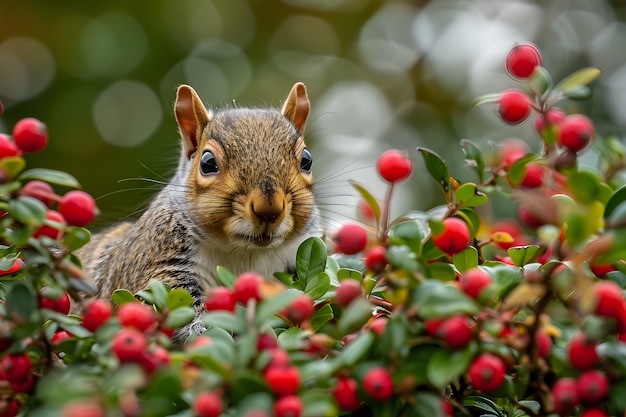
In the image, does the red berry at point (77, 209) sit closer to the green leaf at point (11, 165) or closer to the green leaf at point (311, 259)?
the green leaf at point (11, 165)

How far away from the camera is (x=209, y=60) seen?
3682 millimetres

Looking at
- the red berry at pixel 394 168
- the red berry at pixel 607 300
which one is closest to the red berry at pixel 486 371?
the red berry at pixel 607 300

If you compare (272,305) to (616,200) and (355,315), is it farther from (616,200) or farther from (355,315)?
(616,200)

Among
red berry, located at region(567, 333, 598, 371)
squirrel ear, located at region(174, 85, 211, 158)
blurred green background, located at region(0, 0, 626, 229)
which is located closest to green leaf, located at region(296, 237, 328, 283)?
red berry, located at region(567, 333, 598, 371)

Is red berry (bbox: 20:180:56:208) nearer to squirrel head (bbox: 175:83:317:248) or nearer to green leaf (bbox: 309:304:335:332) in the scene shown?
green leaf (bbox: 309:304:335:332)

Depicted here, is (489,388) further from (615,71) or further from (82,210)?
(615,71)

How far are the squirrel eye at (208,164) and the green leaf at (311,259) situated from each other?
654 millimetres

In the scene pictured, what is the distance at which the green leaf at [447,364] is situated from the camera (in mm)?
769

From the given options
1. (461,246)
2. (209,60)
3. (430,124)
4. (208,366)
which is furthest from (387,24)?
(208,366)

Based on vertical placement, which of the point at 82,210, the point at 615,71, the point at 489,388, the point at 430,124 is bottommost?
the point at 430,124

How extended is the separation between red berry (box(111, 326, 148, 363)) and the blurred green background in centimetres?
259

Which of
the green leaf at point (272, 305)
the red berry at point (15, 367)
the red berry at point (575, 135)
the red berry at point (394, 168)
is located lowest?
the red berry at point (15, 367)

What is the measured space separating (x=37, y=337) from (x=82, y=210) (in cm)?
14

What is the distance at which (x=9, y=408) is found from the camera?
0.88 meters
